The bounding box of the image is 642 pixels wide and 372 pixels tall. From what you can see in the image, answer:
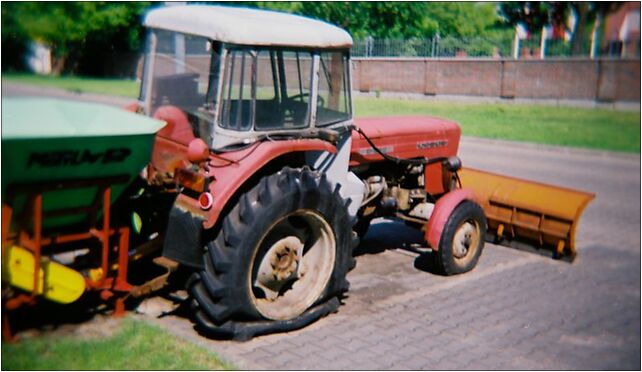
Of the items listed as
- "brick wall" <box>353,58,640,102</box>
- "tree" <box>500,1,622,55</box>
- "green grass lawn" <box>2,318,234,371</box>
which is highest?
"tree" <box>500,1,622,55</box>

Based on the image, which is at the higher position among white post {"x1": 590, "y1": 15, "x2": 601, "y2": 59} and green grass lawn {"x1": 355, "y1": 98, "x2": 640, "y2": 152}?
white post {"x1": 590, "y1": 15, "x2": 601, "y2": 59}

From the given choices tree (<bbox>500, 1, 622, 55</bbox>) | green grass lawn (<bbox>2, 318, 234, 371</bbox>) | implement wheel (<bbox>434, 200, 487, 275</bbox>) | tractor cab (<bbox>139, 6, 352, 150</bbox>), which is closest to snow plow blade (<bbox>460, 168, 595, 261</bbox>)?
implement wheel (<bbox>434, 200, 487, 275</bbox>)

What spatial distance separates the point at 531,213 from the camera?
7.25 metres

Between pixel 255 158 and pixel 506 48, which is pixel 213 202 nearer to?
pixel 255 158

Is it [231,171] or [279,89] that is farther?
[279,89]

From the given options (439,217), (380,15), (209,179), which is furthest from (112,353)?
(380,15)

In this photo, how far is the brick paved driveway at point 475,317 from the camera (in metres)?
4.70

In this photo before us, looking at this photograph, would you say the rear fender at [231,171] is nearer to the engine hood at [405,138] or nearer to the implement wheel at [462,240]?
the engine hood at [405,138]

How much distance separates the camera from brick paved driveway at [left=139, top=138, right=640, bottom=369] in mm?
4699

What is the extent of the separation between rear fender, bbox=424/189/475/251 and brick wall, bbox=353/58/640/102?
55.8 feet

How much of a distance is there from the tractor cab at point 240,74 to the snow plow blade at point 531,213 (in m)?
2.61

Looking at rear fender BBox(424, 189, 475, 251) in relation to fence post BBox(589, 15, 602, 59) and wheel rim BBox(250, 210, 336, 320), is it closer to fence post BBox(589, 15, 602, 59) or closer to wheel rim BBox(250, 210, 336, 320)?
wheel rim BBox(250, 210, 336, 320)

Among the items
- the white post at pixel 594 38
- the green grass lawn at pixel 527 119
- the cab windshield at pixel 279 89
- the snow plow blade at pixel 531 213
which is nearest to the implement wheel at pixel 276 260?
the cab windshield at pixel 279 89

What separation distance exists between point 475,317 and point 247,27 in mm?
2969
